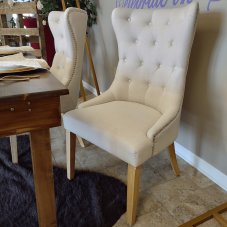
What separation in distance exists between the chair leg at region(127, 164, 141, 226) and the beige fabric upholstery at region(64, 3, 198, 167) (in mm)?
54

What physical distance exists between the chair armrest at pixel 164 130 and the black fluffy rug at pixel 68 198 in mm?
418

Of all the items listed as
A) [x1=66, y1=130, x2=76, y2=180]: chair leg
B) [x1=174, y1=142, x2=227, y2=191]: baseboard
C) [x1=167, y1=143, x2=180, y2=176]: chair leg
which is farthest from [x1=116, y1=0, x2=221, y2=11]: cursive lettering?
[x1=66, y1=130, x2=76, y2=180]: chair leg

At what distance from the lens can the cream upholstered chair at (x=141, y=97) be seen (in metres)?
1.00

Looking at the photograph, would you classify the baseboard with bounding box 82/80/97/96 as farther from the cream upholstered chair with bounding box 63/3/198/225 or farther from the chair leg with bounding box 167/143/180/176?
the chair leg with bounding box 167/143/180/176

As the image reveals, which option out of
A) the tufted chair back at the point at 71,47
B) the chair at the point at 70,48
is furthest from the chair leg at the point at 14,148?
the tufted chair back at the point at 71,47

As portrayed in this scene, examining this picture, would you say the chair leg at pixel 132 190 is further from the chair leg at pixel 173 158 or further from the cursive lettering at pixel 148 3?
the cursive lettering at pixel 148 3

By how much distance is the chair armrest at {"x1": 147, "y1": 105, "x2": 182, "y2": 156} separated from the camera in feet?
3.26

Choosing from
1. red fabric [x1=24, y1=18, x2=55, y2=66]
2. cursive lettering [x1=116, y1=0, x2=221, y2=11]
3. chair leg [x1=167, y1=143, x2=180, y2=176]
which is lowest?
chair leg [x1=167, y1=143, x2=180, y2=176]

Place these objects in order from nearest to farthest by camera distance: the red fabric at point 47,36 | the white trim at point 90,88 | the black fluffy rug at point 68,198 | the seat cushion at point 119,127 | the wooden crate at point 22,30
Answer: the seat cushion at point 119,127, the black fluffy rug at point 68,198, the wooden crate at point 22,30, the red fabric at point 47,36, the white trim at point 90,88

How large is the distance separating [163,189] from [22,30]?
2.34 metres

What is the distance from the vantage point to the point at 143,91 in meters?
1.37

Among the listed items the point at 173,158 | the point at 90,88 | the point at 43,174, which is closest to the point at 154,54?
the point at 173,158

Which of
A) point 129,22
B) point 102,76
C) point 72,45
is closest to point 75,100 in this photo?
point 72,45

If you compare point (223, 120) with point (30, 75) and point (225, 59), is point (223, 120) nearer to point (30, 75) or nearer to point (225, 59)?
point (225, 59)
